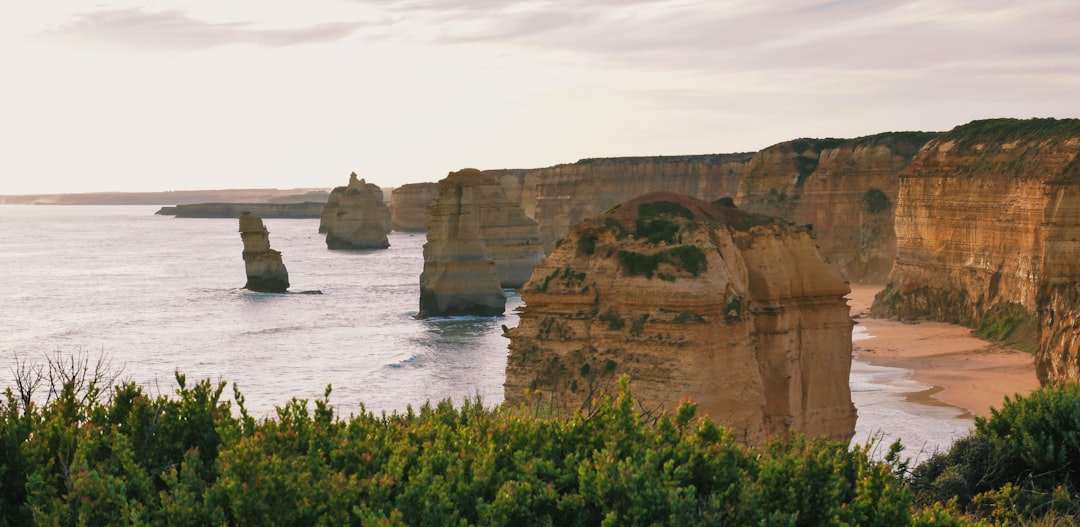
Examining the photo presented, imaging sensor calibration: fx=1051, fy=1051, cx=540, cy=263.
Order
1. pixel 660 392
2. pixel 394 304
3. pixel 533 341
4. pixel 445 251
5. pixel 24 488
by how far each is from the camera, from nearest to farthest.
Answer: pixel 24 488
pixel 660 392
pixel 533 341
pixel 445 251
pixel 394 304

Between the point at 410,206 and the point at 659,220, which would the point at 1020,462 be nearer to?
the point at 659,220

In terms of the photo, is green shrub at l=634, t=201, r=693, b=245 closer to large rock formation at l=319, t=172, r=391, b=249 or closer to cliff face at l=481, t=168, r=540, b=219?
large rock formation at l=319, t=172, r=391, b=249

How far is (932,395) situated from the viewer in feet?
113

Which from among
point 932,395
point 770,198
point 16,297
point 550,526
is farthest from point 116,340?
point 550,526

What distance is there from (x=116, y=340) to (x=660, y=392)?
1583 inches

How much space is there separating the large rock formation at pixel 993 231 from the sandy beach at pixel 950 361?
1672mm

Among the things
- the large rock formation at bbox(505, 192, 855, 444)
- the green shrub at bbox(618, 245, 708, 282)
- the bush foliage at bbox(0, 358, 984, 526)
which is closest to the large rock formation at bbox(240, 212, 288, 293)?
the large rock formation at bbox(505, 192, 855, 444)

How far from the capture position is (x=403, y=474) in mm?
7555

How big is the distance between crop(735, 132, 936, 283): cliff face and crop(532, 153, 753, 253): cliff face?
34234mm

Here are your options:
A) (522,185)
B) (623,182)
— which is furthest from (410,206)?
(623,182)

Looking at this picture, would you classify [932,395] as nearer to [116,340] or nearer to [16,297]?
[116,340]

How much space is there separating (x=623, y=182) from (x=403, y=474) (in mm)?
105527

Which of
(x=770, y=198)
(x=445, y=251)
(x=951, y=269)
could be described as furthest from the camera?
(x=770, y=198)

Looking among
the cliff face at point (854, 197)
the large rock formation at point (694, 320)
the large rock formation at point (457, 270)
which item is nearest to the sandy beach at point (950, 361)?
the large rock formation at point (694, 320)
